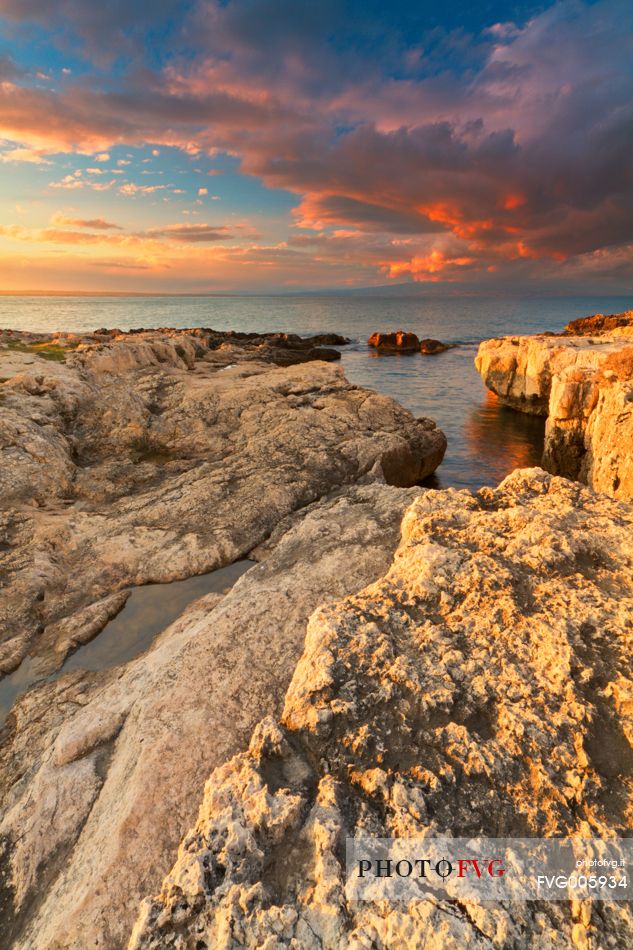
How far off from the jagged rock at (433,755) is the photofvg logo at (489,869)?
75mm

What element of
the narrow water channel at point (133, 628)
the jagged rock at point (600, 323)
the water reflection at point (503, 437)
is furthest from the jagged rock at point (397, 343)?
the narrow water channel at point (133, 628)

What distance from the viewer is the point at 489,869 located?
10.8 feet

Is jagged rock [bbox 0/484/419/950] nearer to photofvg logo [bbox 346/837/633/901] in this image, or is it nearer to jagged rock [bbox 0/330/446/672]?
photofvg logo [bbox 346/837/633/901]

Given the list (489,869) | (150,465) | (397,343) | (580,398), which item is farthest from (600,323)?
(489,869)

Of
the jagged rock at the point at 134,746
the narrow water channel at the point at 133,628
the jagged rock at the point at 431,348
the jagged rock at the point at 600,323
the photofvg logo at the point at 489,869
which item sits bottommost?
the narrow water channel at the point at 133,628

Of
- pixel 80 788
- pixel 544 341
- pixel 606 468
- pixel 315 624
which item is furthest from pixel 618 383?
pixel 544 341

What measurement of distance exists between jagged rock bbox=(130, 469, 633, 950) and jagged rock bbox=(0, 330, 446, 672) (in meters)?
7.36

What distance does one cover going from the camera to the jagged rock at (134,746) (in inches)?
181

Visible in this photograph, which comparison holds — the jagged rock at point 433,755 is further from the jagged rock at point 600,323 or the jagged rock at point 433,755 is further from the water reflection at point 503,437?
the jagged rock at point 600,323

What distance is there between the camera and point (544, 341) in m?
37.0

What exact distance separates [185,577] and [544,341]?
35995 millimetres

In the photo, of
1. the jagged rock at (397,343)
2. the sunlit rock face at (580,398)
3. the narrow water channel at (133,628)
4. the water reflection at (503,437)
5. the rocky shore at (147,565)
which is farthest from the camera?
the jagged rock at (397,343)

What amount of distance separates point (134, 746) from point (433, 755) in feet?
13.4

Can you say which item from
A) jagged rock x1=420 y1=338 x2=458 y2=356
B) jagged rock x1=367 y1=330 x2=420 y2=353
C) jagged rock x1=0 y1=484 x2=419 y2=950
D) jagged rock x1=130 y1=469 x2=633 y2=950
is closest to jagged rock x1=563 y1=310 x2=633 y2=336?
jagged rock x1=420 y1=338 x2=458 y2=356
